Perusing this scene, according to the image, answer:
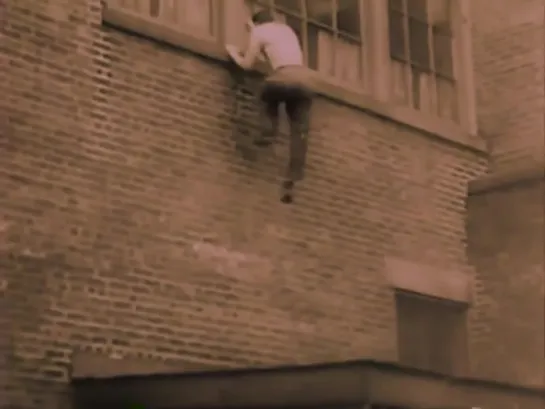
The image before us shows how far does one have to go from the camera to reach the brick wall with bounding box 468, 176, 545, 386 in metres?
9.62

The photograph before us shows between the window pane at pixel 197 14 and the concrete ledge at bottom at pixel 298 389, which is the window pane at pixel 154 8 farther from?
the concrete ledge at bottom at pixel 298 389

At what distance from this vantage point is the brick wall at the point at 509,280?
9.62 m

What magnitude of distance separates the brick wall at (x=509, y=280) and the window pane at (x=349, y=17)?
5.99 feet

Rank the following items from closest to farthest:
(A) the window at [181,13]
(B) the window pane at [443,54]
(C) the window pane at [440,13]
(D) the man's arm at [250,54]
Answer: (A) the window at [181,13], (D) the man's arm at [250,54], (B) the window pane at [443,54], (C) the window pane at [440,13]

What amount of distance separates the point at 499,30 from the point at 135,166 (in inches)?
169

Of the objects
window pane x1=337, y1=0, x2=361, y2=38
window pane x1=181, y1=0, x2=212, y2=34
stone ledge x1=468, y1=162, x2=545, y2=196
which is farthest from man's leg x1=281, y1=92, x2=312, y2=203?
stone ledge x1=468, y1=162, x2=545, y2=196

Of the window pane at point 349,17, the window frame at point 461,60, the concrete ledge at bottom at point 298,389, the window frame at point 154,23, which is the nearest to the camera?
the concrete ledge at bottom at point 298,389

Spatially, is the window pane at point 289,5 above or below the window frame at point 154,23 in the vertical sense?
above

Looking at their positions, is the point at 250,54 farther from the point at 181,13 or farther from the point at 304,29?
the point at 304,29

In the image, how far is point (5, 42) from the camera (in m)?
7.16

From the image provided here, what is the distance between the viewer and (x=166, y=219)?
7.81 m

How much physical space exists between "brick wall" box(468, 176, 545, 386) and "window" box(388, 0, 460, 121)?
3.09ft

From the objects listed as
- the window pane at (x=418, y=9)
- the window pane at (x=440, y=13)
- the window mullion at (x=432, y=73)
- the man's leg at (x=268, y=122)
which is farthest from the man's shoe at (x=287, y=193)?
the window pane at (x=440, y=13)

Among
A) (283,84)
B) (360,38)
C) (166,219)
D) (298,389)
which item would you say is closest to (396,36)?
(360,38)
